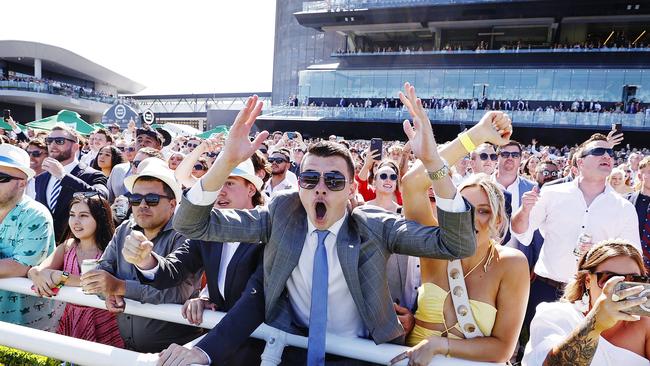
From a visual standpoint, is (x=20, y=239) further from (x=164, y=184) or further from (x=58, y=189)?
(x=58, y=189)

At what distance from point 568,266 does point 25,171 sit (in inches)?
175

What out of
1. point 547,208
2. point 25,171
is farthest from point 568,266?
point 25,171

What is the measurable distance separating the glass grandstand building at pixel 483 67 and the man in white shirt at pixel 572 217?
104 feet

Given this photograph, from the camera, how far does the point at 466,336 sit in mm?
2266

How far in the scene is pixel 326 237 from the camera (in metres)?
2.16

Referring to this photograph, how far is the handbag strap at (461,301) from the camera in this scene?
7.43 ft

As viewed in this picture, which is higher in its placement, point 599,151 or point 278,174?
point 599,151

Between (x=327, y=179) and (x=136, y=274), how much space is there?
1.23 meters

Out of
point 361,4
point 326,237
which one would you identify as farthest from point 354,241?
point 361,4

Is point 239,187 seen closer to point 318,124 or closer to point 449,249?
point 449,249

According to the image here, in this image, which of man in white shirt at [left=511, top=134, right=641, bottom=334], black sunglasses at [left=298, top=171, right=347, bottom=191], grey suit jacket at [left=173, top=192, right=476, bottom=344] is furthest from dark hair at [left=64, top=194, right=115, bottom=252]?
man in white shirt at [left=511, top=134, right=641, bottom=334]

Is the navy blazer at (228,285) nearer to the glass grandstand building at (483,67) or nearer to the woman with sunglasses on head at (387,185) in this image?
the woman with sunglasses on head at (387,185)

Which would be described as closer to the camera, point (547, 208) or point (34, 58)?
point (547, 208)

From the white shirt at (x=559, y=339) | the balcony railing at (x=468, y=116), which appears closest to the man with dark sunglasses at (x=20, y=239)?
the white shirt at (x=559, y=339)
